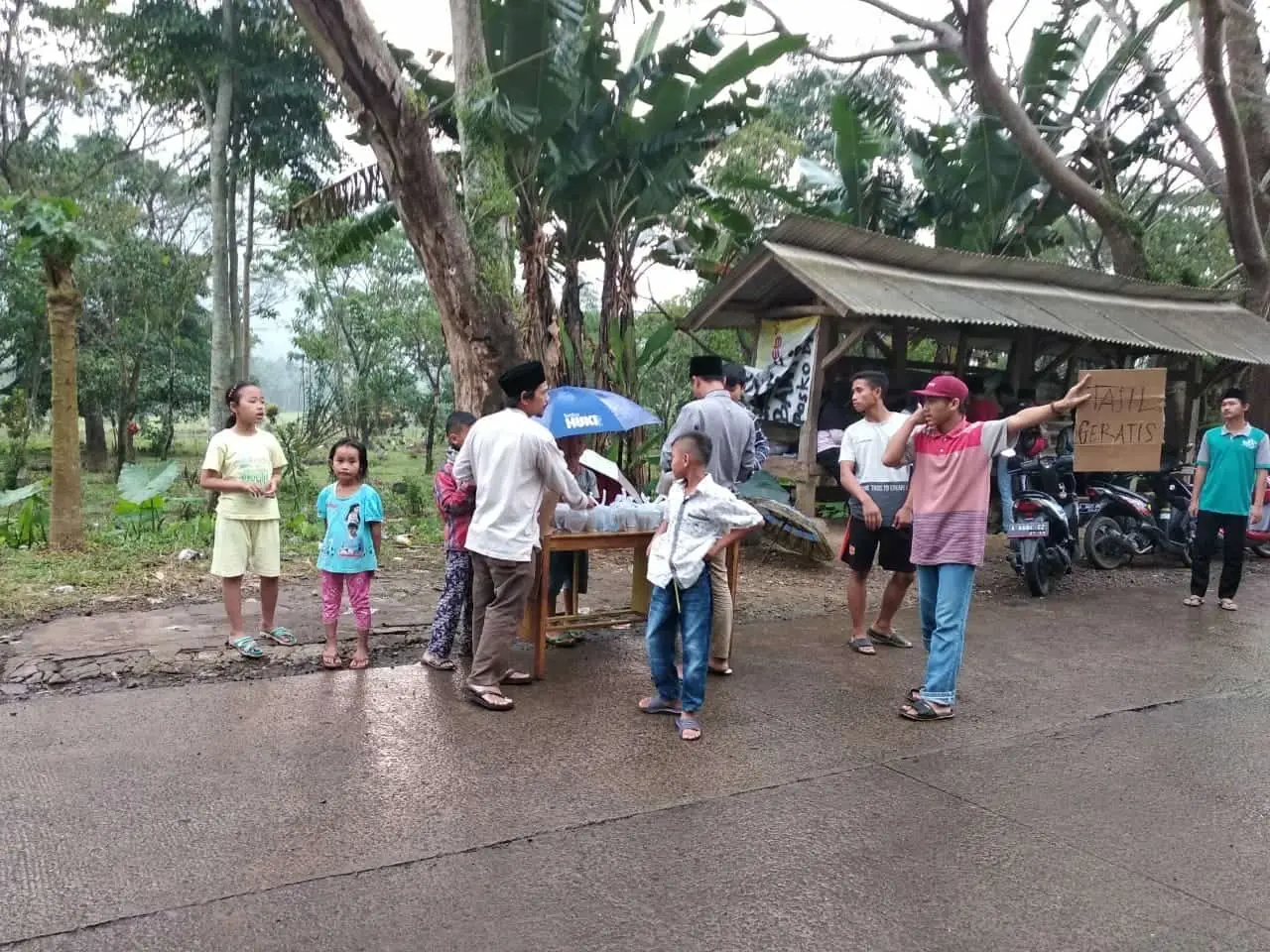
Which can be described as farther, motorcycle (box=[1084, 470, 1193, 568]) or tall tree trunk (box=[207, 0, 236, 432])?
tall tree trunk (box=[207, 0, 236, 432])

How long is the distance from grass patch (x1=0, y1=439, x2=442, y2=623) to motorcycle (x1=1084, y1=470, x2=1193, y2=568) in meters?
6.29

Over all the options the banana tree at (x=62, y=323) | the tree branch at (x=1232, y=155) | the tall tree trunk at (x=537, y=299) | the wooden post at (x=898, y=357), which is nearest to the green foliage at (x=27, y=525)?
the banana tree at (x=62, y=323)

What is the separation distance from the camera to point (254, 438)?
538 cm

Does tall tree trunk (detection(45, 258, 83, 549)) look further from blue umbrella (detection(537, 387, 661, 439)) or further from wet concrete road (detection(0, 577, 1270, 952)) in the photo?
blue umbrella (detection(537, 387, 661, 439))

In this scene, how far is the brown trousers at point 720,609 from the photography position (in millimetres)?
4781

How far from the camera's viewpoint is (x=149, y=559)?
7754mm

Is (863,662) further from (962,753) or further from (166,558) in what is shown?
(166,558)

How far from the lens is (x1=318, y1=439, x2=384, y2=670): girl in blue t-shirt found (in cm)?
514

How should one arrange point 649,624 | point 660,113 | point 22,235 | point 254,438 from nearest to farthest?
point 649,624 < point 254,438 < point 22,235 < point 660,113

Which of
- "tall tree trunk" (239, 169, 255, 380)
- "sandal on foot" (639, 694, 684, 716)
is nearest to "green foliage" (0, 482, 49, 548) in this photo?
"sandal on foot" (639, 694, 684, 716)

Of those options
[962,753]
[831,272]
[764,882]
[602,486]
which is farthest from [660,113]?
[764,882]

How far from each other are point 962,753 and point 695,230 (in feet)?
29.3

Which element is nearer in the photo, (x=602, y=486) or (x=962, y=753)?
(x=962, y=753)

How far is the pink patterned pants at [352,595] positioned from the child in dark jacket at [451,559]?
38 centimetres
